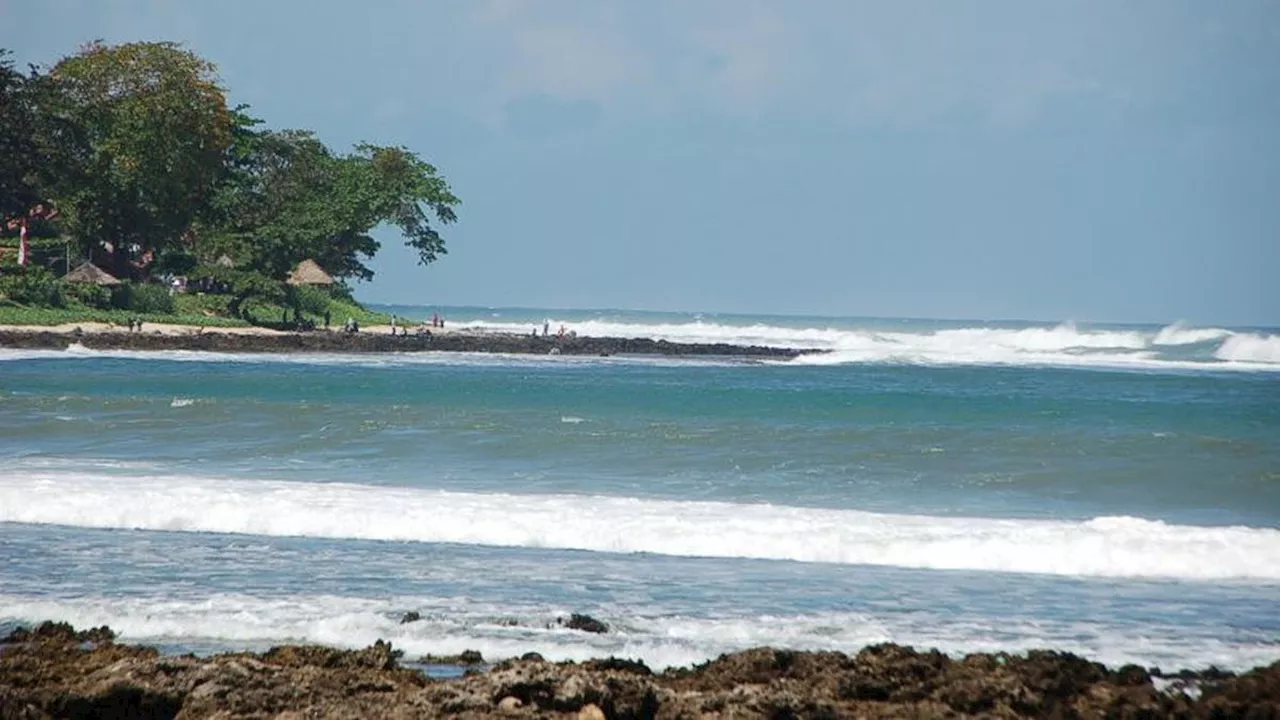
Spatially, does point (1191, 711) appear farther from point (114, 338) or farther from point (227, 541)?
point (114, 338)

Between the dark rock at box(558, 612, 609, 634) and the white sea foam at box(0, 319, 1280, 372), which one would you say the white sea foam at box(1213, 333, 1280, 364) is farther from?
the dark rock at box(558, 612, 609, 634)

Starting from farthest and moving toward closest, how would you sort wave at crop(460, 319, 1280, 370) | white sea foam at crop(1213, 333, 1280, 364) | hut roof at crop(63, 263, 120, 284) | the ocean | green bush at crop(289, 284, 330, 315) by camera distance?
1. white sea foam at crop(1213, 333, 1280, 364)
2. wave at crop(460, 319, 1280, 370)
3. green bush at crop(289, 284, 330, 315)
4. hut roof at crop(63, 263, 120, 284)
5. the ocean

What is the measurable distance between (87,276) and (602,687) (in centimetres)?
5058

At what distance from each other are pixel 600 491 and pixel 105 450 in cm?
723

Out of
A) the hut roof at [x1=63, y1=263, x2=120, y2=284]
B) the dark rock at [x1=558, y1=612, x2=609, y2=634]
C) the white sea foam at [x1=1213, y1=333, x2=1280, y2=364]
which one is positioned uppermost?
the white sea foam at [x1=1213, y1=333, x2=1280, y2=364]

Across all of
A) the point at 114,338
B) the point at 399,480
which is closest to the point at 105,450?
the point at 399,480

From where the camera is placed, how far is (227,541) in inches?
554

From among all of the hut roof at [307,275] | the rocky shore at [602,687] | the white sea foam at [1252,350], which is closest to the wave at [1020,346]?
the white sea foam at [1252,350]

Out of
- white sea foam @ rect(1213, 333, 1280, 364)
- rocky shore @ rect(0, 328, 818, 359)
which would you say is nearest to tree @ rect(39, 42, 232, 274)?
rocky shore @ rect(0, 328, 818, 359)

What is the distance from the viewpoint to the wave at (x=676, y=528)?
46.3 ft

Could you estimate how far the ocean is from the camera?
1035 centimetres

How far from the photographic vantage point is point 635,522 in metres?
15.2

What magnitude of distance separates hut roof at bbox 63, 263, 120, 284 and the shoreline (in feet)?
9.70

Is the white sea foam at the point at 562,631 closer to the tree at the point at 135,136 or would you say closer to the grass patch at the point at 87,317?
the grass patch at the point at 87,317
